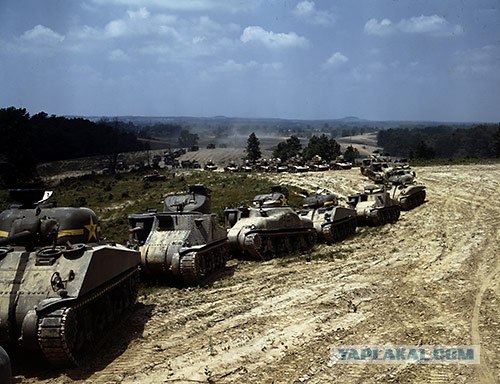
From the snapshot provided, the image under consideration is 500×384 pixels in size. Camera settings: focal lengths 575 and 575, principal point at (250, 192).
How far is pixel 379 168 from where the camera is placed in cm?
4625

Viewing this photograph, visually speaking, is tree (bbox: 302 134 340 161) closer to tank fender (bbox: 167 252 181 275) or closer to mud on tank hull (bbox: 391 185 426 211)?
mud on tank hull (bbox: 391 185 426 211)

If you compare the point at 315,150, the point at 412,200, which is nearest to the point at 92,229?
the point at 412,200

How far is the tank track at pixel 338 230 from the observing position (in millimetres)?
20859

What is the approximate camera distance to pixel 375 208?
2494 centimetres

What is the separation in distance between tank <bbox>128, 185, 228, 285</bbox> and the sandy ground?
511 mm

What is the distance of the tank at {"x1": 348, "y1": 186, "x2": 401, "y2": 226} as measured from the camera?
24.9 m

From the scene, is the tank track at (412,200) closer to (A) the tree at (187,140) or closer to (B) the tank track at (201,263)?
→ (B) the tank track at (201,263)

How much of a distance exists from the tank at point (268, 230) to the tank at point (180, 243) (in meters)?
0.99

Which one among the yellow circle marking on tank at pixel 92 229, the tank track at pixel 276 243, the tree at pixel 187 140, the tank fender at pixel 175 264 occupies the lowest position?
the tree at pixel 187 140

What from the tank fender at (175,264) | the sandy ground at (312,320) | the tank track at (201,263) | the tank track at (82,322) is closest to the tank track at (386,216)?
the sandy ground at (312,320)

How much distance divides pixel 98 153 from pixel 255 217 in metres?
68.3

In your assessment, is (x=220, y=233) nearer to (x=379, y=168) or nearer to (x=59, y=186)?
(x=379, y=168)

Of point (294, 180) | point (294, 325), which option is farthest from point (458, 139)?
point (294, 325)

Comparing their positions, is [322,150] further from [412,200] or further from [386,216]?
[386,216]
